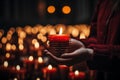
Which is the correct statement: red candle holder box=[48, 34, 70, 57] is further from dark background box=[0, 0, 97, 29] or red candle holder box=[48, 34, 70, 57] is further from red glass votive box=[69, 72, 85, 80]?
dark background box=[0, 0, 97, 29]

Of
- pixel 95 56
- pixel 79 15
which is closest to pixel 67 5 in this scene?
pixel 79 15

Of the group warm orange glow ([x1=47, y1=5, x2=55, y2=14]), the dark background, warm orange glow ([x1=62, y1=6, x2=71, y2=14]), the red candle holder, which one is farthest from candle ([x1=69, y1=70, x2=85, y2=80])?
warm orange glow ([x1=47, y1=5, x2=55, y2=14])

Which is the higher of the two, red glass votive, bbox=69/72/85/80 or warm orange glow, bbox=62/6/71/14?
warm orange glow, bbox=62/6/71/14

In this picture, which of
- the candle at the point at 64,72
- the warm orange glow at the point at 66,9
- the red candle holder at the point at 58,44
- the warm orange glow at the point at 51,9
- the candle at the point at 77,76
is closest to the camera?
the red candle holder at the point at 58,44

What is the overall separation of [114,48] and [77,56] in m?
0.24

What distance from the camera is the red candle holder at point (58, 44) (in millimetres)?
2375

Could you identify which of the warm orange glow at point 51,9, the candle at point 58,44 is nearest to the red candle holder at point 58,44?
the candle at point 58,44

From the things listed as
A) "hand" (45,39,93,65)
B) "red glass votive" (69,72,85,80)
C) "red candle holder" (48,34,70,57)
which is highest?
"red candle holder" (48,34,70,57)

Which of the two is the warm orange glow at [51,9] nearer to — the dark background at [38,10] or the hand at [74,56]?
the dark background at [38,10]

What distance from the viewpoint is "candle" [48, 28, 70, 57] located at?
238cm

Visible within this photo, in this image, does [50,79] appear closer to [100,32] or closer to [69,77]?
[69,77]

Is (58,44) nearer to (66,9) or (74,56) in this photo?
(74,56)

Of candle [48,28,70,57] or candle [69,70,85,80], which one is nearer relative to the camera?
candle [48,28,70,57]

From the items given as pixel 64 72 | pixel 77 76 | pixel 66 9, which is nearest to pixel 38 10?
pixel 66 9
